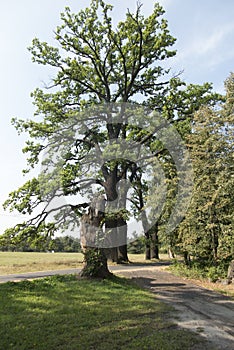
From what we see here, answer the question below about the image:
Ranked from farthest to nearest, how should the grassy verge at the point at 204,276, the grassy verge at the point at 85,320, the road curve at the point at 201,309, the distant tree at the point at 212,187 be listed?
the distant tree at the point at 212,187, the grassy verge at the point at 204,276, the road curve at the point at 201,309, the grassy verge at the point at 85,320

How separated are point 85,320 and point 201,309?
3.24m

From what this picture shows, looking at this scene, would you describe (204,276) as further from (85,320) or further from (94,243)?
(85,320)

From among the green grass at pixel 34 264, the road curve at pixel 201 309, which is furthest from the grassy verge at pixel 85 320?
the green grass at pixel 34 264

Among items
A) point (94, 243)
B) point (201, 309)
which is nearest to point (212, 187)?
point (94, 243)

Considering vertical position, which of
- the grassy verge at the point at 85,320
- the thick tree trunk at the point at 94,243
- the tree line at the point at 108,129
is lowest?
the grassy verge at the point at 85,320

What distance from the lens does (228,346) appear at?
16.8 feet

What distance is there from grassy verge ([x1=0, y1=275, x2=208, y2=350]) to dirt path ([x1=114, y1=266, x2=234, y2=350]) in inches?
14.3

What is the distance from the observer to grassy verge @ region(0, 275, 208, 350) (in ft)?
16.8

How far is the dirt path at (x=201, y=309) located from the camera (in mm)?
5702

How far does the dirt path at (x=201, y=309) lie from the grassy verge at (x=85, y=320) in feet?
1.19

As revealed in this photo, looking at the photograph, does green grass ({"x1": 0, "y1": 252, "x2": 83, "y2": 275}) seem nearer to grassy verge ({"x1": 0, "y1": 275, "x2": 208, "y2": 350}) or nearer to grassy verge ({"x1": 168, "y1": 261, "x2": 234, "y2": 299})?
grassy verge ({"x1": 168, "y1": 261, "x2": 234, "y2": 299})

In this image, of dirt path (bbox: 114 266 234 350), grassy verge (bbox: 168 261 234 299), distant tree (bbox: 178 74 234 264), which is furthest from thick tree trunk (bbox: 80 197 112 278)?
distant tree (bbox: 178 74 234 264)

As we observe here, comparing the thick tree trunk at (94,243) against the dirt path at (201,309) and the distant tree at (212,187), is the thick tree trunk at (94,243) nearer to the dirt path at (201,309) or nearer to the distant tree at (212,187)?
the dirt path at (201,309)

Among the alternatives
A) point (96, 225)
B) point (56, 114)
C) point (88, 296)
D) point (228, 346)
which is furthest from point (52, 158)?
point (228, 346)
